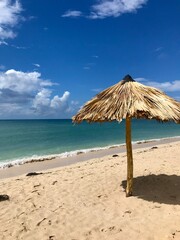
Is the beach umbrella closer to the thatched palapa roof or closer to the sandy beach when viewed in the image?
the thatched palapa roof

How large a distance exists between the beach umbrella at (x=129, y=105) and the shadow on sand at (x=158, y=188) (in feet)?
1.68

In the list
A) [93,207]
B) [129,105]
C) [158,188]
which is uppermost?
[129,105]

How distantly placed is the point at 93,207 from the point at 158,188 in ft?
6.55

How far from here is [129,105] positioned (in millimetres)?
6145

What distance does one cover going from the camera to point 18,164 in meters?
14.2

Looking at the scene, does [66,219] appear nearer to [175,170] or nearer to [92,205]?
[92,205]

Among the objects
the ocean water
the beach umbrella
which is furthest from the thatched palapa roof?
the ocean water

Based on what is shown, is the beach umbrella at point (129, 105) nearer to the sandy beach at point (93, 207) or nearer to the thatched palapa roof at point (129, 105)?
the thatched palapa roof at point (129, 105)

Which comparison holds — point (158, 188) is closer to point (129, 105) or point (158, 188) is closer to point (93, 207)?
point (93, 207)

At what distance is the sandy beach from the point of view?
5.14 meters

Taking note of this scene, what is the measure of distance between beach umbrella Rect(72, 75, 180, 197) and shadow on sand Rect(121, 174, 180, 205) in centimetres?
51

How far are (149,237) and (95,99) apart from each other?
138 inches

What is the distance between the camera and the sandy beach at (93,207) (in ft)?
16.9

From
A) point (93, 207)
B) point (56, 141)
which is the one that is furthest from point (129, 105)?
point (56, 141)
